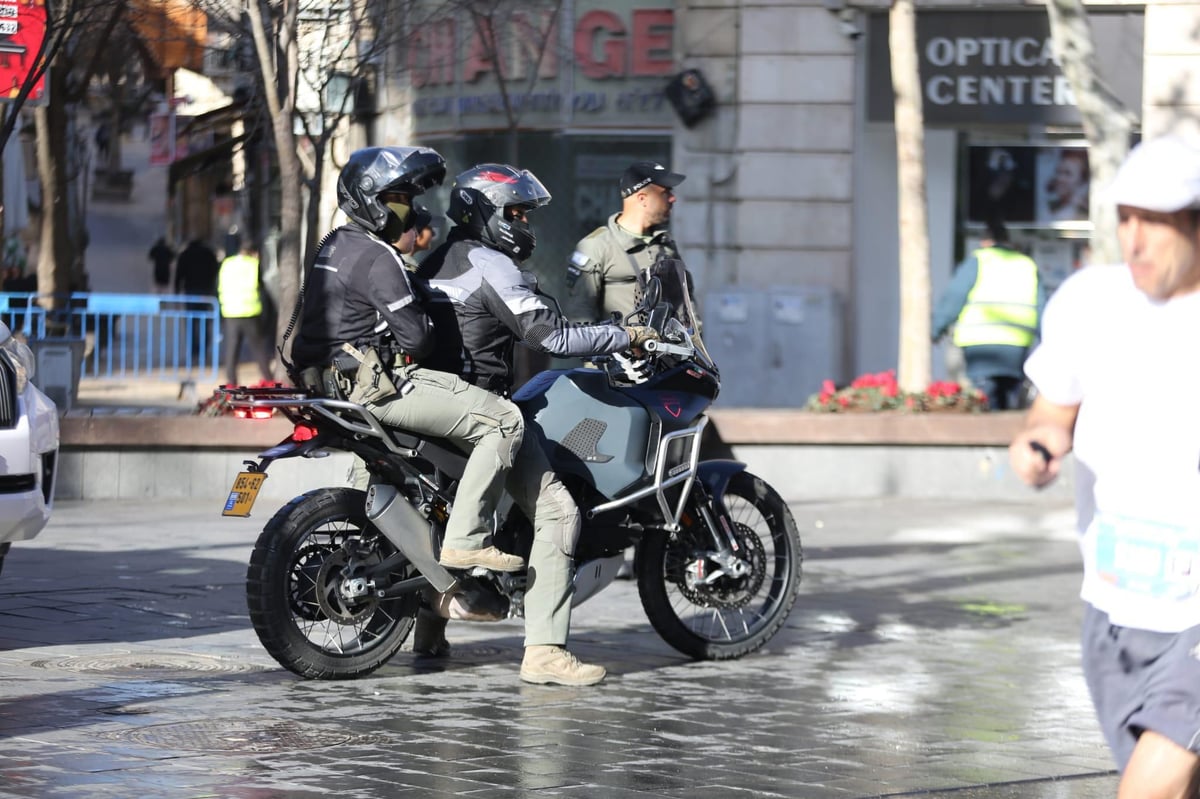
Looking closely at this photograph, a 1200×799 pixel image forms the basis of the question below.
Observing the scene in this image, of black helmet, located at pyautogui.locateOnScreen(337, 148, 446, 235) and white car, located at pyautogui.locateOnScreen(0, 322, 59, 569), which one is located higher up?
black helmet, located at pyautogui.locateOnScreen(337, 148, 446, 235)

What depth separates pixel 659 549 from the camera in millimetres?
7926

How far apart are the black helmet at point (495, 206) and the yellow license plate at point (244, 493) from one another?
1136mm

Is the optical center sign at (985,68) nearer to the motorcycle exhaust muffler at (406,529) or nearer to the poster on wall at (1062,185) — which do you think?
the poster on wall at (1062,185)

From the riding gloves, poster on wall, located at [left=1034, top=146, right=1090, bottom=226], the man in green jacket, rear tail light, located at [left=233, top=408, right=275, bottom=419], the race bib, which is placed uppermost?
poster on wall, located at [left=1034, top=146, right=1090, bottom=226]

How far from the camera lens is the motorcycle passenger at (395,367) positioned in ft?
22.9

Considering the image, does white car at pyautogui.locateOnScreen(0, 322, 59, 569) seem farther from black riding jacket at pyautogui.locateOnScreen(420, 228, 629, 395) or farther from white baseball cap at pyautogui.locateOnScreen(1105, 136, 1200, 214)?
white baseball cap at pyautogui.locateOnScreen(1105, 136, 1200, 214)

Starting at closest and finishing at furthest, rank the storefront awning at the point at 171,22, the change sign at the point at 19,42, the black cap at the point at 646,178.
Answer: the black cap at the point at 646,178 < the change sign at the point at 19,42 < the storefront awning at the point at 171,22

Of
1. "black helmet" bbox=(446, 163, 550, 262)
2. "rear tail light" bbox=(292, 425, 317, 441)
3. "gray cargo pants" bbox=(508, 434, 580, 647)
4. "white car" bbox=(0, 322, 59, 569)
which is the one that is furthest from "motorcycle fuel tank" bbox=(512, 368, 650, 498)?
"white car" bbox=(0, 322, 59, 569)

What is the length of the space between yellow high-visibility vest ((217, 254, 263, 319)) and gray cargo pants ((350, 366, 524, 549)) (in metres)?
13.1

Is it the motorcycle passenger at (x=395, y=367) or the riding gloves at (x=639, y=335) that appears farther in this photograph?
the riding gloves at (x=639, y=335)

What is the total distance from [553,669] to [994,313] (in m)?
8.35

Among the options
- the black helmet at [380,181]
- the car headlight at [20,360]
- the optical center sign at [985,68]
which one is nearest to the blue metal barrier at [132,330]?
the optical center sign at [985,68]

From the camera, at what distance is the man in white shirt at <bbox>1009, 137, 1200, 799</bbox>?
156 inches

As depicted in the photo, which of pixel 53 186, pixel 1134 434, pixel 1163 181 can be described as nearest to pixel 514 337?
pixel 1134 434
